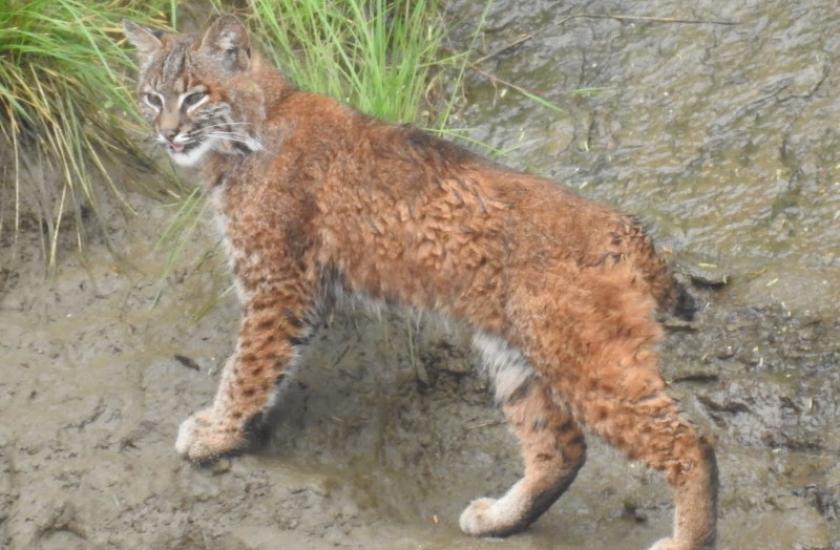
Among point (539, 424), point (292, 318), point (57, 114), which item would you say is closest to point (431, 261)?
point (292, 318)

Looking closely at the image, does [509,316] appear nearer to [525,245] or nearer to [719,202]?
[525,245]

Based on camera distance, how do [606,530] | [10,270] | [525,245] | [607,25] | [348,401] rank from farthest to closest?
[607,25], [10,270], [348,401], [606,530], [525,245]

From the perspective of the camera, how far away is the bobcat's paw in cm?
636

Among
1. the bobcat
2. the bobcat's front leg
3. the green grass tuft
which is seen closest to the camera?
the bobcat

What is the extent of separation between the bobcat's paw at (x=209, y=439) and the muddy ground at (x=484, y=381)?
0.06 metres

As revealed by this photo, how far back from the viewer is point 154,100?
6.57 meters

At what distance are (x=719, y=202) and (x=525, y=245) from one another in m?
1.56

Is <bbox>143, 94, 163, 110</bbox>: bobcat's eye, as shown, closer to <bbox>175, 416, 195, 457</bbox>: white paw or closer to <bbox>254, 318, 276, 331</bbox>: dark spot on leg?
<bbox>254, 318, 276, 331</bbox>: dark spot on leg

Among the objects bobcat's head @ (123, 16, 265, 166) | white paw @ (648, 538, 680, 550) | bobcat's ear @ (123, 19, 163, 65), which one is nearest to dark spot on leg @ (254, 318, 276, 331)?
bobcat's head @ (123, 16, 265, 166)

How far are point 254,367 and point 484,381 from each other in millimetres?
1087

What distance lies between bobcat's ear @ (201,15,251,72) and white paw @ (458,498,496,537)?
6.64 ft

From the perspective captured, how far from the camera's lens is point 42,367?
685cm

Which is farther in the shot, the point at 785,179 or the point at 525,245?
the point at 785,179

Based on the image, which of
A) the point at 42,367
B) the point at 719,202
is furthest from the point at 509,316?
the point at 42,367
